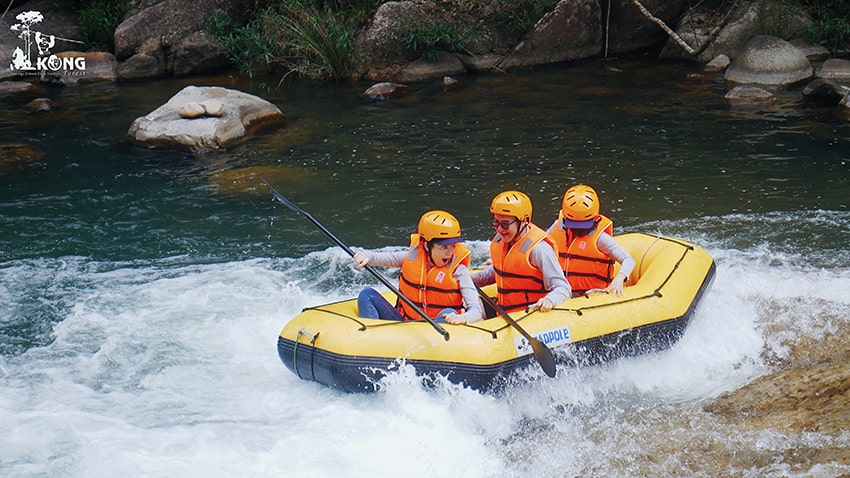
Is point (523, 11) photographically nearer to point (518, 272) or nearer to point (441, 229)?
point (518, 272)

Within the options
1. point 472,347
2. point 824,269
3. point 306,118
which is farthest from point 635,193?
point 306,118

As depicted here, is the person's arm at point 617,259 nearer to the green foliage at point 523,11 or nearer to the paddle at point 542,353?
the paddle at point 542,353

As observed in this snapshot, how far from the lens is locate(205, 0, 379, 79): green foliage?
13609mm

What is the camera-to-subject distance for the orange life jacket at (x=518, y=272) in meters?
5.54

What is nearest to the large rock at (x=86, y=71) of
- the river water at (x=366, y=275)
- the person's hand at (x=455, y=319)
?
the river water at (x=366, y=275)

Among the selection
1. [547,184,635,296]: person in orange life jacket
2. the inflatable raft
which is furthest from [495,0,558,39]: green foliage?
the inflatable raft

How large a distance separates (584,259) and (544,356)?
1.03 metres

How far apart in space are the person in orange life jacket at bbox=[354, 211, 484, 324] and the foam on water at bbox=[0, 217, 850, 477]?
1.75ft

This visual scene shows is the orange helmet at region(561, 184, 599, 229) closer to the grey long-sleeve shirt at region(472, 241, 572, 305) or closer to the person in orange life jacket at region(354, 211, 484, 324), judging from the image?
the grey long-sleeve shirt at region(472, 241, 572, 305)

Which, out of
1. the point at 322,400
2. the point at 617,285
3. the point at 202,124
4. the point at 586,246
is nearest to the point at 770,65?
the point at 202,124

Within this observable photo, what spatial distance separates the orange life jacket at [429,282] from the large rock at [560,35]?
8.81 meters

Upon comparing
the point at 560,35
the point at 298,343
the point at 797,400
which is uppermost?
the point at 560,35

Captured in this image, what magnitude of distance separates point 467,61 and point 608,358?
30.0 feet

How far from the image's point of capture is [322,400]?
550 cm
